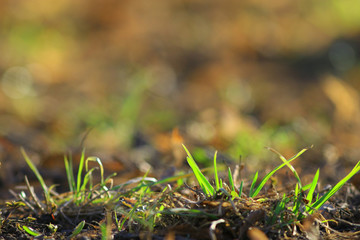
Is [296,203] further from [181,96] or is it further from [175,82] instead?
[175,82]

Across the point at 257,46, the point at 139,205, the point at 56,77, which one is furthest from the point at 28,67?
the point at 139,205

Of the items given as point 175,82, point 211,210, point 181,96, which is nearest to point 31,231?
point 211,210

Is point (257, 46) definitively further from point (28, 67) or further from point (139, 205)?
point (139, 205)

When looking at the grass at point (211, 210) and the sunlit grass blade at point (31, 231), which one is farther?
the sunlit grass blade at point (31, 231)

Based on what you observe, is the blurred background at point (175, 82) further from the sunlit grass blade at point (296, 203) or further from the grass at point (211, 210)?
the sunlit grass blade at point (296, 203)

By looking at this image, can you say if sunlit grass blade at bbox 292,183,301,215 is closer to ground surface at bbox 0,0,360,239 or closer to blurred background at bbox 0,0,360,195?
ground surface at bbox 0,0,360,239

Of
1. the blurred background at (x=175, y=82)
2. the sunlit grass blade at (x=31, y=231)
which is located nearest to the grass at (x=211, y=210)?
the sunlit grass blade at (x=31, y=231)

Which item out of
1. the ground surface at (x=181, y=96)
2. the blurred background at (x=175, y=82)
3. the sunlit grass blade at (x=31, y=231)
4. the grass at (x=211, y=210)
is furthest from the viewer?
the blurred background at (x=175, y=82)

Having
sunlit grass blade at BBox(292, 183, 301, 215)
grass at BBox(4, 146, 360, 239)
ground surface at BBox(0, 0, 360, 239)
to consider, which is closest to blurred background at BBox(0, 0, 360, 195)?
ground surface at BBox(0, 0, 360, 239)

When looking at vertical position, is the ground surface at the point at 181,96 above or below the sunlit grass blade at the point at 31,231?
below
